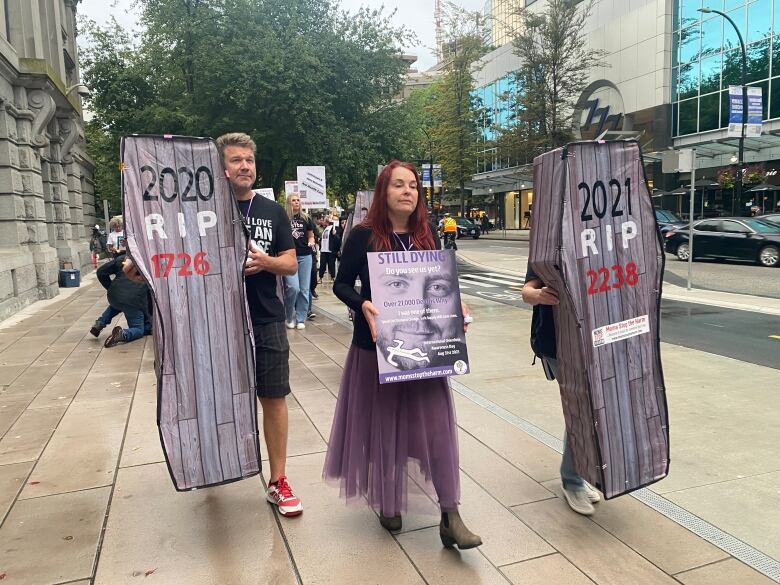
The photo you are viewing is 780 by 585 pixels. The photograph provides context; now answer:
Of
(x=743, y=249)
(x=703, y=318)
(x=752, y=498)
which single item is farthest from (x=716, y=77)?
(x=752, y=498)

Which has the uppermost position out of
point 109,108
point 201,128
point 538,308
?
point 109,108

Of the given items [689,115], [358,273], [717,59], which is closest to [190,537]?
[358,273]

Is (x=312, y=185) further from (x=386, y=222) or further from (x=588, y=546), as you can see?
(x=588, y=546)

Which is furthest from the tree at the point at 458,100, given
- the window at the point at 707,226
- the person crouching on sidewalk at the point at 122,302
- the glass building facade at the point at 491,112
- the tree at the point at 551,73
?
the person crouching on sidewalk at the point at 122,302

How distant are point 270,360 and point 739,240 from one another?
17767 millimetres

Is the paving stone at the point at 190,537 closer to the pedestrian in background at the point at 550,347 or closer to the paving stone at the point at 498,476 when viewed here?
the paving stone at the point at 498,476

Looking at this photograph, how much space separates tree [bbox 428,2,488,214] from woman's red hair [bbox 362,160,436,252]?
48886 mm

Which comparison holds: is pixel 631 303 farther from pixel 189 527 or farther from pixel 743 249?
pixel 743 249

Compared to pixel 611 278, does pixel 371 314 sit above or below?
below

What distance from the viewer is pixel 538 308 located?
3189mm

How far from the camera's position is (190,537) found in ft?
10.2

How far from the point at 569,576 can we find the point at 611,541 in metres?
0.42

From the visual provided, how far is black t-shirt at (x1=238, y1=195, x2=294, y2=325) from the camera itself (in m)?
3.28

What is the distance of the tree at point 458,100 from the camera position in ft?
160
